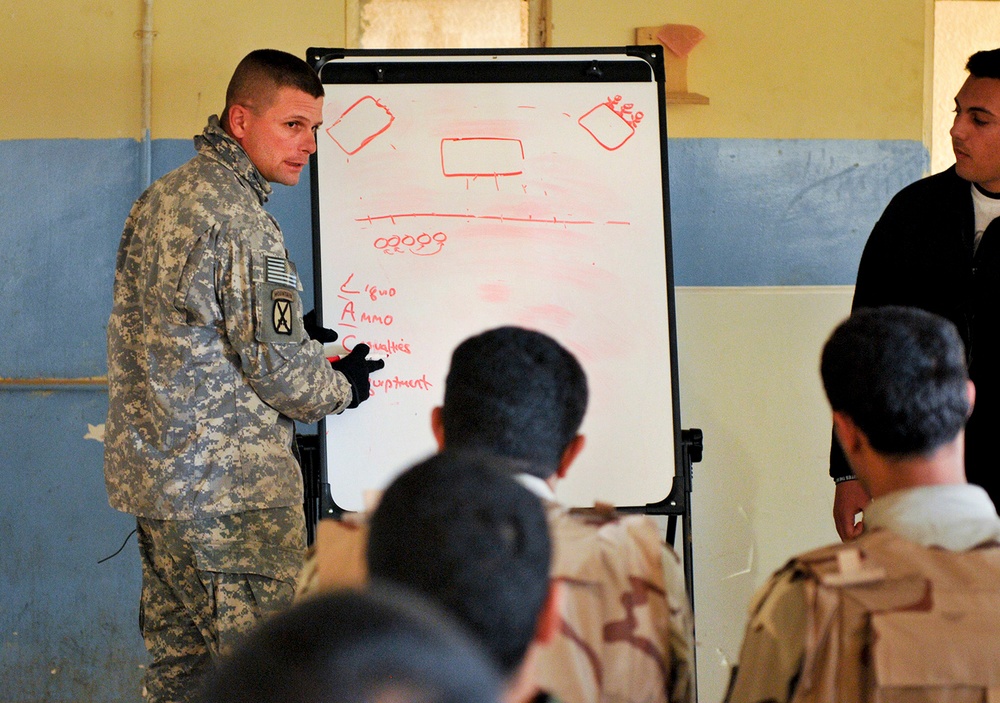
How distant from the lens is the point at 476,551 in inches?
29.4

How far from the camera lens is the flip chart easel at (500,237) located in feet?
7.87

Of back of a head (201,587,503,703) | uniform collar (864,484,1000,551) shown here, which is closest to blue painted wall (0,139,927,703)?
uniform collar (864,484,1000,551)

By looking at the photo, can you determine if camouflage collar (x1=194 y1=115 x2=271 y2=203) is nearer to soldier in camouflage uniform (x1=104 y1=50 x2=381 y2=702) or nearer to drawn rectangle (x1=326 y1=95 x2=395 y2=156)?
soldier in camouflage uniform (x1=104 y1=50 x2=381 y2=702)

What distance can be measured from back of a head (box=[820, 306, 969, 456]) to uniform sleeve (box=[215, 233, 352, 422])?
1.13 m

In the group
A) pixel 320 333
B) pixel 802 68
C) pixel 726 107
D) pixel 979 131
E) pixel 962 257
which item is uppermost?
pixel 802 68

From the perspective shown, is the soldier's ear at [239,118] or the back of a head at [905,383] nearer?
the back of a head at [905,383]

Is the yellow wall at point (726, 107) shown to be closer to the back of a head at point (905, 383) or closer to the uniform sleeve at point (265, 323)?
the uniform sleeve at point (265, 323)

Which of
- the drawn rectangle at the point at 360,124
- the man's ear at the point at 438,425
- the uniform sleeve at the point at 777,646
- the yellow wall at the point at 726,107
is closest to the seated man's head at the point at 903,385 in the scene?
the uniform sleeve at the point at 777,646

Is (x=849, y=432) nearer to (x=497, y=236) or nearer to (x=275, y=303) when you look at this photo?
(x=275, y=303)

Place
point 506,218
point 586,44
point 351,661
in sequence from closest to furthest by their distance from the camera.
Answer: point 351,661 < point 506,218 < point 586,44

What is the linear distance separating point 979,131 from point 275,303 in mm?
1472

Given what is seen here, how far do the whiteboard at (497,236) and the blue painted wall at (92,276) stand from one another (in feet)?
1.81

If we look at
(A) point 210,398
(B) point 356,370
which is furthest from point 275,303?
(B) point 356,370

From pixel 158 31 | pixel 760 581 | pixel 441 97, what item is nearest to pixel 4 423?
pixel 158 31
